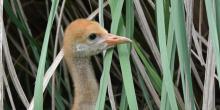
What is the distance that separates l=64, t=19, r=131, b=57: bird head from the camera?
1.87m

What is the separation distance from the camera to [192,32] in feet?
6.65

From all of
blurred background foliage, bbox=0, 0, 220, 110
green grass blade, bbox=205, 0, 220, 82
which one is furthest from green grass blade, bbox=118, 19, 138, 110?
green grass blade, bbox=205, 0, 220, 82

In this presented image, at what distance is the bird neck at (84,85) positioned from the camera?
1.88 m

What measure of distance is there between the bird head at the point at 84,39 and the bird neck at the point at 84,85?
0.10ft

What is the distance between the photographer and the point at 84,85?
1.88m

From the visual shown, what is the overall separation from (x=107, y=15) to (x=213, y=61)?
82 centimetres

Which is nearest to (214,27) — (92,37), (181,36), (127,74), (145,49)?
(181,36)

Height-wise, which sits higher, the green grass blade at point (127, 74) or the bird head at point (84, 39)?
the bird head at point (84, 39)

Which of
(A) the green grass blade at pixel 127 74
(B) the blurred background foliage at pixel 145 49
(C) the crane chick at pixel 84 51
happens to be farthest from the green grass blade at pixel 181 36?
(C) the crane chick at pixel 84 51

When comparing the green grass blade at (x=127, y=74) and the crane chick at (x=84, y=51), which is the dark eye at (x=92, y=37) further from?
the green grass blade at (x=127, y=74)

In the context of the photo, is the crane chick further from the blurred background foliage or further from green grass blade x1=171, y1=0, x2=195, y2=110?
green grass blade x1=171, y1=0, x2=195, y2=110

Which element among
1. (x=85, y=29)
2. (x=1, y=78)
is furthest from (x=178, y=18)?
(x=1, y=78)

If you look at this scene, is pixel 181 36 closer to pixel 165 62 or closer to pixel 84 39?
pixel 165 62

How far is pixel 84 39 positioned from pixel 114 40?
162 mm
